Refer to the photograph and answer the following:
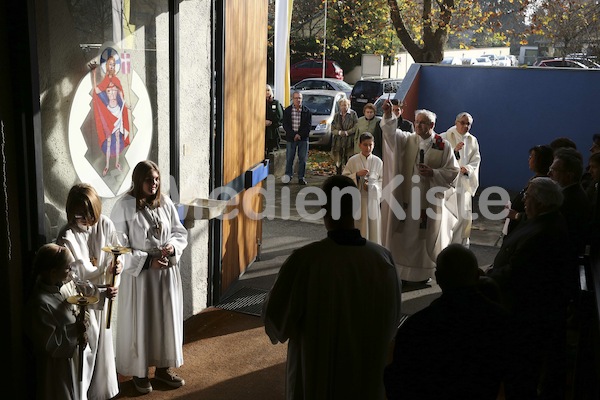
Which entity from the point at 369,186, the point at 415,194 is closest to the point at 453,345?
the point at 415,194

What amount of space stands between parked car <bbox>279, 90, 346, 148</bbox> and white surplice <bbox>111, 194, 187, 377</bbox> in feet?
45.4

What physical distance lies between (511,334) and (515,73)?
1263 cm

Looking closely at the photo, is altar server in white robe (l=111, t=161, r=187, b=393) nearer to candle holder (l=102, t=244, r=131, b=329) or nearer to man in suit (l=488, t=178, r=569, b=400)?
candle holder (l=102, t=244, r=131, b=329)

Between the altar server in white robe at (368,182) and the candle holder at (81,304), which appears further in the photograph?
the altar server in white robe at (368,182)

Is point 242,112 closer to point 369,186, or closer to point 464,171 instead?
point 369,186

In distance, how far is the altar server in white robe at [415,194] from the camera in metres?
9.10

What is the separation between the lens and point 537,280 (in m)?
5.23

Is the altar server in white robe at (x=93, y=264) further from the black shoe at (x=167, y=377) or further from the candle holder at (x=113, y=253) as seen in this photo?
the black shoe at (x=167, y=377)

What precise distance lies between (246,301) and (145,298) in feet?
8.52

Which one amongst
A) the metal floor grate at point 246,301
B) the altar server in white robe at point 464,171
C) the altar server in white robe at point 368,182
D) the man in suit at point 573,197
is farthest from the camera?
the altar server in white robe at point 464,171

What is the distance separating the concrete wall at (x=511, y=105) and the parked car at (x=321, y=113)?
158 inches

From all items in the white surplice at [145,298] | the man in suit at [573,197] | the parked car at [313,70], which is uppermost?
the parked car at [313,70]

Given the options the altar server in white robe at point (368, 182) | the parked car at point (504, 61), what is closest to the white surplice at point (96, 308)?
the altar server in white robe at point (368, 182)

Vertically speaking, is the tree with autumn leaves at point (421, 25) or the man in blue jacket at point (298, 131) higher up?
the tree with autumn leaves at point (421, 25)
